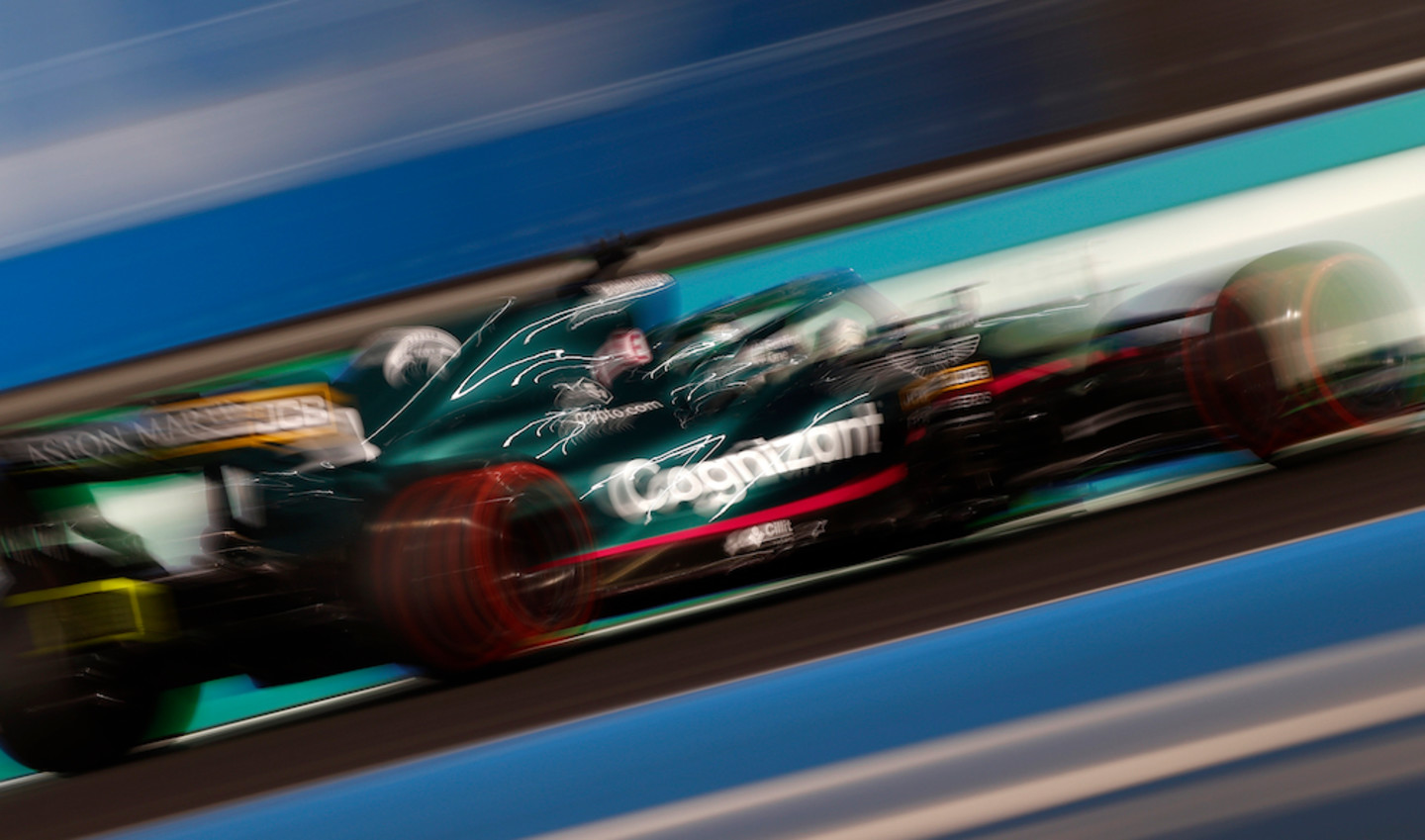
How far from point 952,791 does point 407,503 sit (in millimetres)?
496

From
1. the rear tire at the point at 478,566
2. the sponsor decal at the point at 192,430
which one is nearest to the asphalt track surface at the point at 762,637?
the rear tire at the point at 478,566

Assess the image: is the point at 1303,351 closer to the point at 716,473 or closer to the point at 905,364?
the point at 905,364

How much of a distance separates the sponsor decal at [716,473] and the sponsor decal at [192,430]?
0.27 m

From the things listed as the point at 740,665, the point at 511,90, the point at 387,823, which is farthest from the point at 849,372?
the point at 511,90

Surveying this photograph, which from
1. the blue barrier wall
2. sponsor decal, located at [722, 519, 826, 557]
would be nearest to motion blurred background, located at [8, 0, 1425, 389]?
the blue barrier wall

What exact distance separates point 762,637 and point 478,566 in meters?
0.24

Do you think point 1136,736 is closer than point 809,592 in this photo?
Yes

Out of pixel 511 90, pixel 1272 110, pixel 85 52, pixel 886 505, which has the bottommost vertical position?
pixel 886 505

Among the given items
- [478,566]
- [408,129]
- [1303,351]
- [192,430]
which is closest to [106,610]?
[192,430]

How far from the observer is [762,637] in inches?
33.8

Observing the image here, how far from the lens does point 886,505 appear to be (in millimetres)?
997

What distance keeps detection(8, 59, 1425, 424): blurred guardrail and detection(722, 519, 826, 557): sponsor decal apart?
65 centimetres

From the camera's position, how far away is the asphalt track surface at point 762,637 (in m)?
0.80

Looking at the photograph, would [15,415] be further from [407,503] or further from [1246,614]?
[1246,614]
